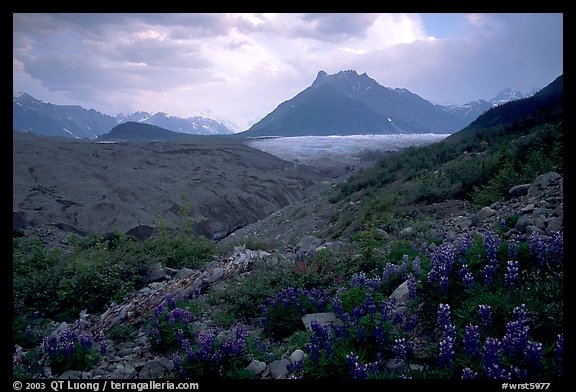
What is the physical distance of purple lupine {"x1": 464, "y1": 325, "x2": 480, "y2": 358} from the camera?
2660 millimetres

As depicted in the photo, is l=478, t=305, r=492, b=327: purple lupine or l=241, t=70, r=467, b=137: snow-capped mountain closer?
l=478, t=305, r=492, b=327: purple lupine

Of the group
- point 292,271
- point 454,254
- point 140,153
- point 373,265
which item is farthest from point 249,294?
point 140,153

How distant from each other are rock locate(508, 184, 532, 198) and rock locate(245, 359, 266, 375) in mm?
7594

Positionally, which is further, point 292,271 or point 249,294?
point 292,271

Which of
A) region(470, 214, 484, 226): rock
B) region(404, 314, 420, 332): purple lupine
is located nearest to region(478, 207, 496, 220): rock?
region(470, 214, 484, 226): rock

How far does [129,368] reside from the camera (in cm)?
422

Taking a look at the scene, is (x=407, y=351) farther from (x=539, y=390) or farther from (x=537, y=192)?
(x=537, y=192)

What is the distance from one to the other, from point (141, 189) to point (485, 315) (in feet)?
84.3

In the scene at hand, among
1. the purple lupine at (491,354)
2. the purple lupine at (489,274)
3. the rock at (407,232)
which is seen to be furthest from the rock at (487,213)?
the purple lupine at (491,354)

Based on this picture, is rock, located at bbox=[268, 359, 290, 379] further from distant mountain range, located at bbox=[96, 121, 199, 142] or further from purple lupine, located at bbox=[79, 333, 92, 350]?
distant mountain range, located at bbox=[96, 121, 199, 142]

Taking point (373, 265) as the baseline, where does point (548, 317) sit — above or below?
above

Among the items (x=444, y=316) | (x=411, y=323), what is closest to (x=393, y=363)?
(x=411, y=323)
